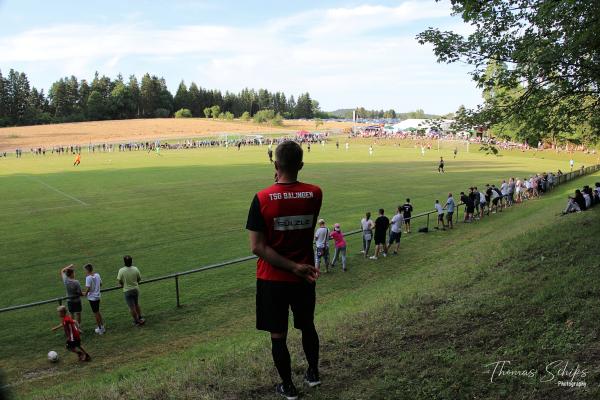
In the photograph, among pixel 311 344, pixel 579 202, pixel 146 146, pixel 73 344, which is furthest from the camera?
pixel 146 146

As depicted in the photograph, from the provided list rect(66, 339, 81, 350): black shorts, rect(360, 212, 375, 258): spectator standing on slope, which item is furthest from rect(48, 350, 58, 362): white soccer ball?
rect(360, 212, 375, 258): spectator standing on slope

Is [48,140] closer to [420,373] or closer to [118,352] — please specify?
[118,352]

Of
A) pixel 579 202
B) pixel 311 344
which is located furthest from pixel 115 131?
pixel 311 344

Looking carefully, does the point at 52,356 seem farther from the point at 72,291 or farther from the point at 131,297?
the point at 131,297

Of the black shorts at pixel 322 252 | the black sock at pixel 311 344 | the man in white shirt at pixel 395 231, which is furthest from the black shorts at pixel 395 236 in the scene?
the black sock at pixel 311 344

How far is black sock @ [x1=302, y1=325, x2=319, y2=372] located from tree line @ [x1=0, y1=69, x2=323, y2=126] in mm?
134091

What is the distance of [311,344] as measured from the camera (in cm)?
437

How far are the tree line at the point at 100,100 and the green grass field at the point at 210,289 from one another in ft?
347

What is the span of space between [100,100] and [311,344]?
148 metres

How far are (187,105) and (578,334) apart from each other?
163 metres

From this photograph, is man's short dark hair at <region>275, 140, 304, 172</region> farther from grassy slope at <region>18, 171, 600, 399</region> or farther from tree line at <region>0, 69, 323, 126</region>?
tree line at <region>0, 69, 323, 126</region>

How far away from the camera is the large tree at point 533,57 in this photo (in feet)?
31.0

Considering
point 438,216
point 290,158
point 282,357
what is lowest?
point 438,216

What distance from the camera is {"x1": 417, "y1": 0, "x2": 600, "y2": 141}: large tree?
944 cm
